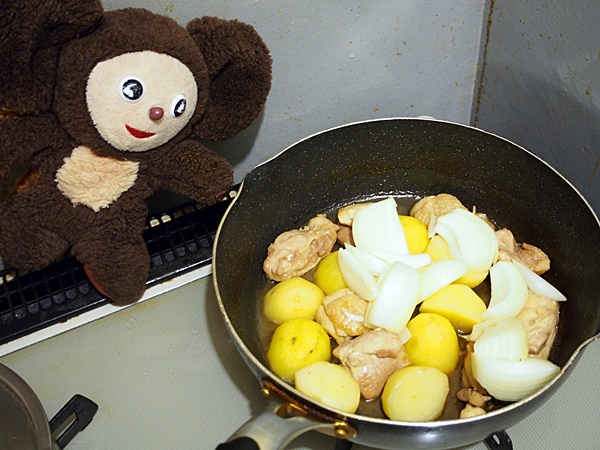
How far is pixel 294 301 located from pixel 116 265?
0.24 meters

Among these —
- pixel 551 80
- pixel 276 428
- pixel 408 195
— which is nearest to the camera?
pixel 276 428

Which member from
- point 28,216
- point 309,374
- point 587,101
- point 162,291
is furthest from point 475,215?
point 28,216

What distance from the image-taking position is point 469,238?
0.81 metres

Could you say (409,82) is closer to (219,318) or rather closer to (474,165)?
(474,165)

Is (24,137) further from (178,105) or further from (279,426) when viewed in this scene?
(279,426)

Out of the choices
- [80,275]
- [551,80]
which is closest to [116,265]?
[80,275]

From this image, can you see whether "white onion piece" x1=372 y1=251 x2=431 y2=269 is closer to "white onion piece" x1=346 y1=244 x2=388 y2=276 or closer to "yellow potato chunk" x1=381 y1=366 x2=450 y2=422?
"white onion piece" x1=346 y1=244 x2=388 y2=276

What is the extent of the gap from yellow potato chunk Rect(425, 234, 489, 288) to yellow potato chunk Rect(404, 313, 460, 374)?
86 mm

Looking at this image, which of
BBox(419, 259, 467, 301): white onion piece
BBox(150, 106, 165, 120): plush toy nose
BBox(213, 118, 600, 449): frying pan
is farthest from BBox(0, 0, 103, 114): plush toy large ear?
BBox(419, 259, 467, 301): white onion piece

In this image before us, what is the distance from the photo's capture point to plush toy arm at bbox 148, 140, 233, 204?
30.0 inches

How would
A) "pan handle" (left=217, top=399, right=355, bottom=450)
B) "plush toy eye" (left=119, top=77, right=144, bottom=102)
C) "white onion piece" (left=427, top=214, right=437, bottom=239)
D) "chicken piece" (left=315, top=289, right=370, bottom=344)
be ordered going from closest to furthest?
A: "pan handle" (left=217, top=399, right=355, bottom=450), "plush toy eye" (left=119, top=77, right=144, bottom=102), "chicken piece" (left=315, top=289, right=370, bottom=344), "white onion piece" (left=427, top=214, right=437, bottom=239)

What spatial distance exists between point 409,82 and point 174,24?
17.8 inches

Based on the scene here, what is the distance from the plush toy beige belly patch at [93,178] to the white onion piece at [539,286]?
52 cm

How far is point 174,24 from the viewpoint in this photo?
2.32 feet
